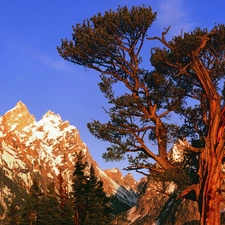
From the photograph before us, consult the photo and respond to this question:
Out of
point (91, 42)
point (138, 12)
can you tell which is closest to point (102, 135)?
point (91, 42)

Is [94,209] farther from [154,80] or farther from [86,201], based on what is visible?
[154,80]

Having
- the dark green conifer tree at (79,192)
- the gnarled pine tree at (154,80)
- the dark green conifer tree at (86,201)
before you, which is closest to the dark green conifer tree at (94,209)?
the dark green conifer tree at (86,201)

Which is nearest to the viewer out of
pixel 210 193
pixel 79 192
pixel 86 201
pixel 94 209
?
pixel 210 193

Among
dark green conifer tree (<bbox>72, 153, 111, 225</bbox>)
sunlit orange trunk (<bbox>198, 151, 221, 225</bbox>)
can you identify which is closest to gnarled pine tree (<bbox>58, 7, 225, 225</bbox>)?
sunlit orange trunk (<bbox>198, 151, 221, 225</bbox>)

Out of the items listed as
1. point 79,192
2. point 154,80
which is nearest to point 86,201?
point 79,192

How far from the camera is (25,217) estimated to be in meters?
81.1

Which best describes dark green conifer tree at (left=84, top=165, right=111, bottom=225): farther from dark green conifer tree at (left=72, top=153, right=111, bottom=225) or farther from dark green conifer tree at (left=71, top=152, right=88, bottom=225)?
dark green conifer tree at (left=71, top=152, right=88, bottom=225)

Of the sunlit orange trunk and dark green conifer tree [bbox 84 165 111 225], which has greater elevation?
dark green conifer tree [bbox 84 165 111 225]

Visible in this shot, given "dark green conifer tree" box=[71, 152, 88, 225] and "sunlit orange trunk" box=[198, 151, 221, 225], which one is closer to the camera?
"sunlit orange trunk" box=[198, 151, 221, 225]

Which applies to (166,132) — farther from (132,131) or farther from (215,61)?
(215,61)

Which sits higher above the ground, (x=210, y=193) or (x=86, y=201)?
(x=86, y=201)

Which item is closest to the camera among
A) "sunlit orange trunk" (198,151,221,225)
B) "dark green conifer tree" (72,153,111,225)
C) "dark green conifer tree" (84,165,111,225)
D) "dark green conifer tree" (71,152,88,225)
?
"sunlit orange trunk" (198,151,221,225)

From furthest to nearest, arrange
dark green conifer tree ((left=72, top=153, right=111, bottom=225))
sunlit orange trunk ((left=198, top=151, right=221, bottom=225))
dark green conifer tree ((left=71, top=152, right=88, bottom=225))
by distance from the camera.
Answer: dark green conifer tree ((left=71, top=152, right=88, bottom=225)), dark green conifer tree ((left=72, top=153, right=111, bottom=225)), sunlit orange trunk ((left=198, top=151, right=221, bottom=225))

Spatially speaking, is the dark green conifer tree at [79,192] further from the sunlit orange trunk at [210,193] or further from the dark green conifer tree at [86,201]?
the sunlit orange trunk at [210,193]
